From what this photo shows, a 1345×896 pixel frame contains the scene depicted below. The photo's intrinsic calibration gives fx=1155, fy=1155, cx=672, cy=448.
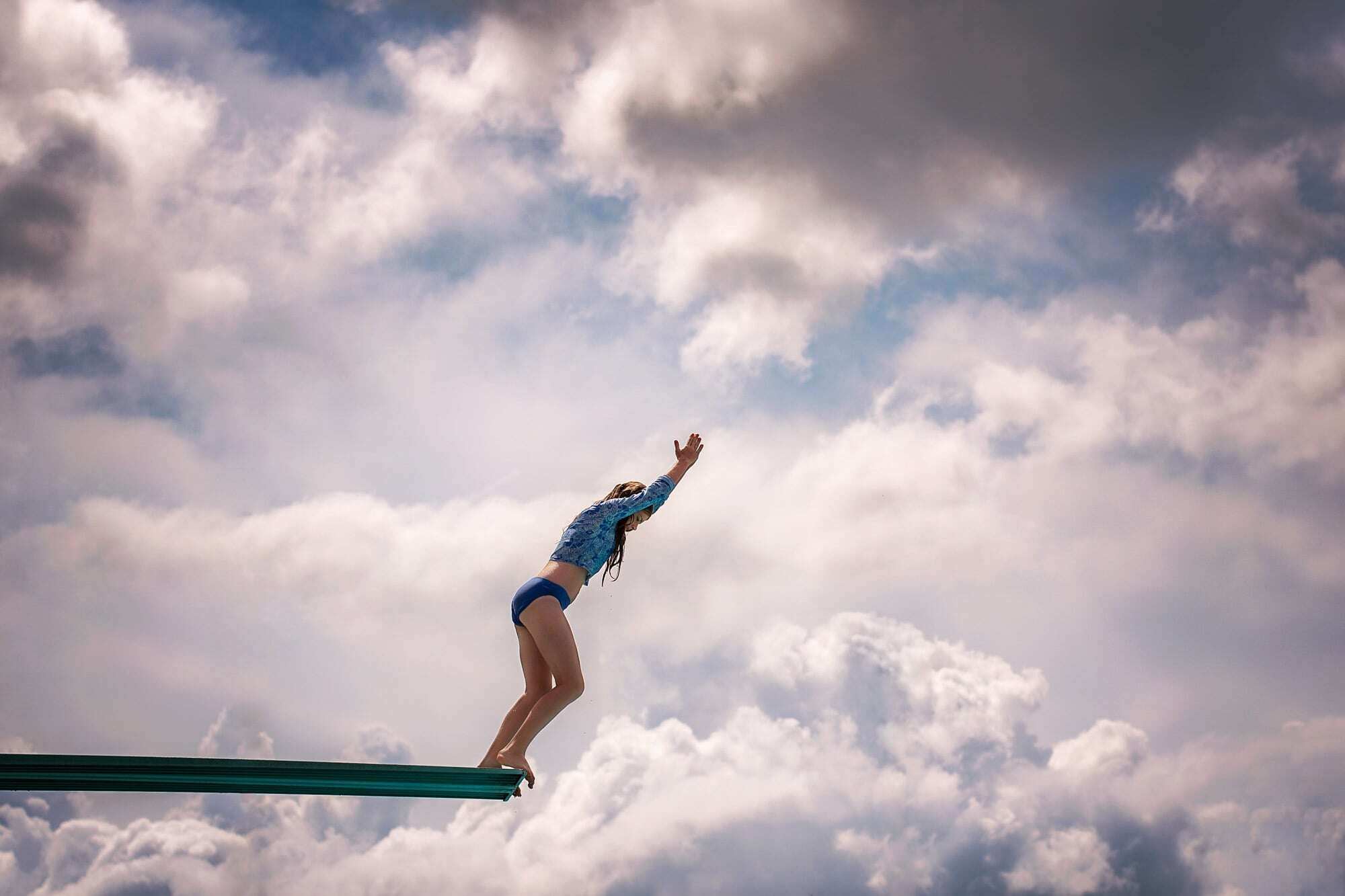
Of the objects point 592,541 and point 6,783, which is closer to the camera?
point 6,783

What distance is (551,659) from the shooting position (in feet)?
38.2

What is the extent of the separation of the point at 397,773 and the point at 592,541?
3.11 meters

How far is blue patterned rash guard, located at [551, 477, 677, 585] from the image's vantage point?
12.0 meters

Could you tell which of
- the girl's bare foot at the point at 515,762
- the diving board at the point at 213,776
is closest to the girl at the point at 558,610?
the girl's bare foot at the point at 515,762

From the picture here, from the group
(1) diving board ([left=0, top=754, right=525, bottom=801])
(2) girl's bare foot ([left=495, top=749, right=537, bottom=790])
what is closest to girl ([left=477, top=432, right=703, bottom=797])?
(2) girl's bare foot ([left=495, top=749, right=537, bottom=790])

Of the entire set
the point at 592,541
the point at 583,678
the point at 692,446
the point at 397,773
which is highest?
the point at 692,446

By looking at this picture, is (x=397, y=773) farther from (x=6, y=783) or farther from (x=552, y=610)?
(x=6, y=783)

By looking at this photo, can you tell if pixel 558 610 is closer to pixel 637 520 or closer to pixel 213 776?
pixel 637 520

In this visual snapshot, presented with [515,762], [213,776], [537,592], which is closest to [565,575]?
[537,592]

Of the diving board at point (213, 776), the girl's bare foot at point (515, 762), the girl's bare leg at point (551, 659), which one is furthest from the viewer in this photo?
the girl's bare leg at point (551, 659)

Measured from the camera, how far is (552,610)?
11.6m

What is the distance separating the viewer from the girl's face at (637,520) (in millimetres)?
12328

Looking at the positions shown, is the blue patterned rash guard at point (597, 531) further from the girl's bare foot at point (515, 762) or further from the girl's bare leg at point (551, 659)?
the girl's bare foot at point (515, 762)

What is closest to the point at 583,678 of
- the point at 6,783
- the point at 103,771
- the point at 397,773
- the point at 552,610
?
the point at 552,610
